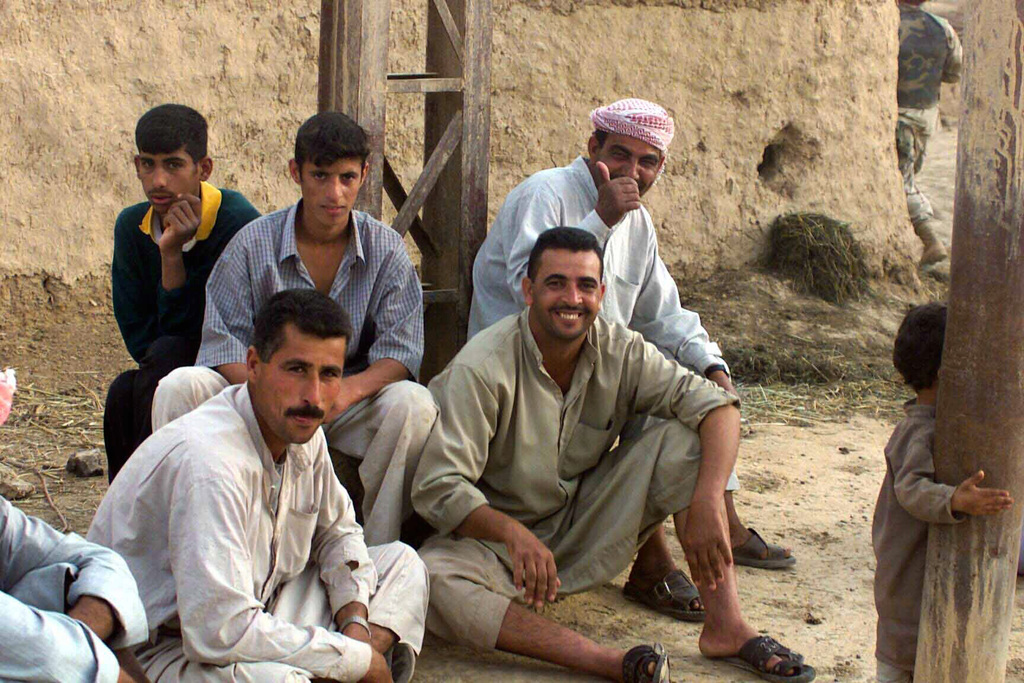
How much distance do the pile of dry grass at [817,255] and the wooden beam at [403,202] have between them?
11.7 feet

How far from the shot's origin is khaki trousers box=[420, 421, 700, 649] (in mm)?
3795

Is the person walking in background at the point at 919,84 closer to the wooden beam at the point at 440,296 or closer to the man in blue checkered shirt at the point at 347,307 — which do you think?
the wooden beam at the point at 440,296

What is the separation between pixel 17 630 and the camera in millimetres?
2314

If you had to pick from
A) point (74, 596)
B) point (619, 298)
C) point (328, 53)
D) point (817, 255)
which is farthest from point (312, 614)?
point (817, 255)

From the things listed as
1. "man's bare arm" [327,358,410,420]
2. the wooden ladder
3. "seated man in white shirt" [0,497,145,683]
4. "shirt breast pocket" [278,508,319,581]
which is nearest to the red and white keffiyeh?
the wooden ladder

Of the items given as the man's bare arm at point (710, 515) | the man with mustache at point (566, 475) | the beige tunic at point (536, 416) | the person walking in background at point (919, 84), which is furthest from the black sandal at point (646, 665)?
the person walking in background at point (919, 84)

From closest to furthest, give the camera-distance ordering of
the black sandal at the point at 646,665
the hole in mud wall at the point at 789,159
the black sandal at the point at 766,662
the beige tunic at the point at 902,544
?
the beige tunic at the point at 902,544, the black sandal at the point at 646,665, the black sandal at the point at 766,662, the hole in mud wall at the point at 789,159

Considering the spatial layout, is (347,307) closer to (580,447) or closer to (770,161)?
(580,447)

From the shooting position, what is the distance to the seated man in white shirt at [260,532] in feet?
9.78

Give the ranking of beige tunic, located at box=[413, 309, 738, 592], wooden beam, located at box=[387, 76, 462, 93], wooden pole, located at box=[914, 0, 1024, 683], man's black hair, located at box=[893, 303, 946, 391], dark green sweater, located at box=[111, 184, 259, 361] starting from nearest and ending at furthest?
wooden pole, located at box=[914, 0, 1024, 683] → man's black hair, located at box=[893, 303, 946, 391] → beige tunic, located at box=[413, 309, 738, 592] → dark green sweater, located at box=[111, 184, 259, 361] → wooden beam, located at box=[387, 76, 462, 93]

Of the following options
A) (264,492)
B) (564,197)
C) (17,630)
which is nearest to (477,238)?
(564,197)

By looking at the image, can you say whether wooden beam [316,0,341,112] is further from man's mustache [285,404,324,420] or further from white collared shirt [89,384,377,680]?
man's mustache [285,404,324,420]

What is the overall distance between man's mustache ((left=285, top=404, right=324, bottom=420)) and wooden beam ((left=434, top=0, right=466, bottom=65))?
7.25 feet

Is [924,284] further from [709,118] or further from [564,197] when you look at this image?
[564,197]
